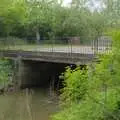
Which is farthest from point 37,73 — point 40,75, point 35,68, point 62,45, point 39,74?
point 62,45

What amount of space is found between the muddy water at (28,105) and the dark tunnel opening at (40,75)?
56.5 inches

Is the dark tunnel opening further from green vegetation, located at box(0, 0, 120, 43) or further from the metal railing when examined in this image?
green vegetation, located at box(0, 0, 120, 43)

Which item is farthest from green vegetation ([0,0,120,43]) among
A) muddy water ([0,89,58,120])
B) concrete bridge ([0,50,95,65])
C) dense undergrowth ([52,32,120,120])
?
dense undergrowth ([52,32,120,120])

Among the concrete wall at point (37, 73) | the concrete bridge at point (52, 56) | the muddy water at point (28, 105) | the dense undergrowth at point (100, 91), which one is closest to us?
the dense undergrowth at point (100, 91)

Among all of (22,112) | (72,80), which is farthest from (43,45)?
(72,80)

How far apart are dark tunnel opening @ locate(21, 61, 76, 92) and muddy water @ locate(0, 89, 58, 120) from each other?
1434 mm

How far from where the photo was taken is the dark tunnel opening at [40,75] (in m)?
29.1

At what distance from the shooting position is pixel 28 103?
23.6 m

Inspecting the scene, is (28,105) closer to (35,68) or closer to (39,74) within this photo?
(39,74)

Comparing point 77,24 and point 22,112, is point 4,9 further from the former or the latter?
point 22,112

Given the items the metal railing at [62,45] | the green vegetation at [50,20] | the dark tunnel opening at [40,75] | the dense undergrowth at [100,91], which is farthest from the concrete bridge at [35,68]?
the dense undergrowth at [100,91]

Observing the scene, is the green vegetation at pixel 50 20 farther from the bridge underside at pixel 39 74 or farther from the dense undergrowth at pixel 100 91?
the dense undergrowth at pixel 100 91

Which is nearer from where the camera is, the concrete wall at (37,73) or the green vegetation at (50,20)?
the concrete wall at (37,73)

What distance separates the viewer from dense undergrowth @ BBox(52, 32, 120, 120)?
8.88m
